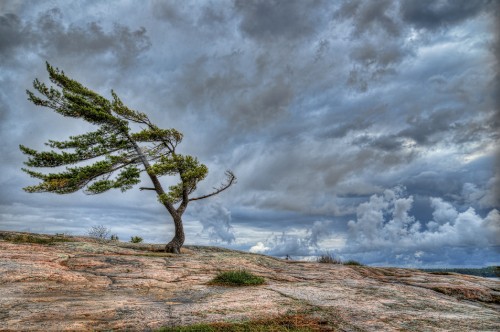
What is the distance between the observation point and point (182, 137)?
25016 millimetres

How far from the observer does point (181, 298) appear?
945cm

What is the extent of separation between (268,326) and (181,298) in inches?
140

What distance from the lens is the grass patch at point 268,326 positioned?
629 cm

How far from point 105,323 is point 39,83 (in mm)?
21046

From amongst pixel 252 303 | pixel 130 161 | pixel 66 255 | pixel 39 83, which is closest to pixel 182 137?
pixel 130 161

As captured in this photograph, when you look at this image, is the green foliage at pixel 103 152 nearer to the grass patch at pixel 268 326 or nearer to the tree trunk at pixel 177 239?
the tree trunk at pixel 177 239

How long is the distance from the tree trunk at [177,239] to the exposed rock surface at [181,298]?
270 inches

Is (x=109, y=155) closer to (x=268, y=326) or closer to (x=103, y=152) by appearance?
(x=103, y=152)

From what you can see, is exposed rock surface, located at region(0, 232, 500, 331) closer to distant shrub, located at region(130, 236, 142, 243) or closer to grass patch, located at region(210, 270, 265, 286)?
grass patch, located at region(210, 270, 265, 286)

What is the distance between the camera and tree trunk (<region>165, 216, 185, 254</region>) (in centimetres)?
2272

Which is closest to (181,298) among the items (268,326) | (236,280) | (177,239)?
(236,280)

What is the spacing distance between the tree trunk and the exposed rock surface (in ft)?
22.5

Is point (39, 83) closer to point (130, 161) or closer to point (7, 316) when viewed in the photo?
point (130, 161)

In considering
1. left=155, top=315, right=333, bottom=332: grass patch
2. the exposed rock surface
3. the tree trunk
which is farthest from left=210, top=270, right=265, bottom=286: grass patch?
the tree trunk
